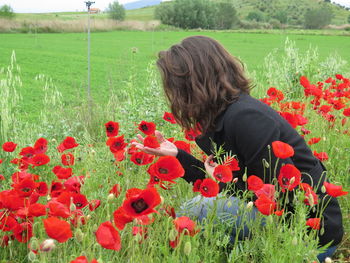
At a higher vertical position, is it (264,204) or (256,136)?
(256,136)

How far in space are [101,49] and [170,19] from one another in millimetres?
25787

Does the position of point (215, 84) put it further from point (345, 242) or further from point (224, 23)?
point (224, 23)

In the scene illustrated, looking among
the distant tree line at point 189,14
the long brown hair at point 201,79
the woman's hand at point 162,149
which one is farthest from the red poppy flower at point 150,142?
the distant tree line at point 189,14

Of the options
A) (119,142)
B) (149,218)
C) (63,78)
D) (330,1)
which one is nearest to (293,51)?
(119,142)

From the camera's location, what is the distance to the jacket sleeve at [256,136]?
1.81 meters

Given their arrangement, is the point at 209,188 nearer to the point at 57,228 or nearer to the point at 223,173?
the point at 223,173

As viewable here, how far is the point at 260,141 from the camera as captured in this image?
1.81 meters

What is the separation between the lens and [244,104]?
1.92 m

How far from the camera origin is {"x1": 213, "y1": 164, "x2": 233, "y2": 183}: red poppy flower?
59.0 inches

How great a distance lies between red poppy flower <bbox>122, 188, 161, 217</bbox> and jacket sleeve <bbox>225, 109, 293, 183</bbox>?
691mm

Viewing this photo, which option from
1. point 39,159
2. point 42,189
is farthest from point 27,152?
point 42,189

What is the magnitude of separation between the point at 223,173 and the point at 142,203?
36 cm

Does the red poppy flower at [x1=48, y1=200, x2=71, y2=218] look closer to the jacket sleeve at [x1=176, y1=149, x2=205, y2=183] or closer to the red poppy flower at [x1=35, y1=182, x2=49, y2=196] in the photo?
the red poppy flower at [x1=35, y1=182, x2=49, y2=196]

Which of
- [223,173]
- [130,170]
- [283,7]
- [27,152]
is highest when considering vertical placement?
[283,7]
